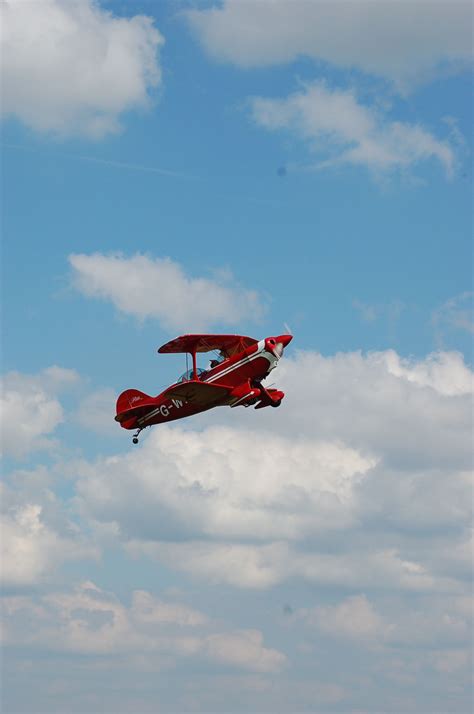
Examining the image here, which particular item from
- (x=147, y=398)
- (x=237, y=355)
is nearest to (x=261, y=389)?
(x=237, y=355)

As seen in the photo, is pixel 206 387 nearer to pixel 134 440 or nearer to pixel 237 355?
pixel 237 355

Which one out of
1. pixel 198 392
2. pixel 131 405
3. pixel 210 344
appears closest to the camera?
pixel 198 392

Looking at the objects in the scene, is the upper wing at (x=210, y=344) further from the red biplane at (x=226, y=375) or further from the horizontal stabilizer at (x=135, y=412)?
the horizontal stabilizer at (x=135, y=412)

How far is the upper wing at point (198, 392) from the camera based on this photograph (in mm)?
63156

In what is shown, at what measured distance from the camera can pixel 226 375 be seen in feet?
213

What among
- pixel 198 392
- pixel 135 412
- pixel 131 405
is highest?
pixel 131 405

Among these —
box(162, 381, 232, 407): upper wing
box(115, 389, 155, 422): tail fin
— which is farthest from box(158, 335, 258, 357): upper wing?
box(115, 389, 155, 422): tail fin

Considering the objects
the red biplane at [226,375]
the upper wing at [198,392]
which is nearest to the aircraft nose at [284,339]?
the red biplane at [226,375]

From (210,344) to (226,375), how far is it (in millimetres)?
2332

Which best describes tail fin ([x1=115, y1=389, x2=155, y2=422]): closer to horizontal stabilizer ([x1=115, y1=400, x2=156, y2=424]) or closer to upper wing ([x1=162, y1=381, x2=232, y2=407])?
horizontal stabilizer ([x1=115, y1=400, x2=156, y2=424])

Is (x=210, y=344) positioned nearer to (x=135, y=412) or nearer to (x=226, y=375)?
(x=226, y=375)

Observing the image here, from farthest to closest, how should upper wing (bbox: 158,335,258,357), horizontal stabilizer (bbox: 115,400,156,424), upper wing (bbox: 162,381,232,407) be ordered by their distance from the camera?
1. horizontal stabilizer (bbox: 115,400,156,424)
2. upper wing (bbox: 158,335,258,357)
3. upper wing (bbox: 162,381,232,407)

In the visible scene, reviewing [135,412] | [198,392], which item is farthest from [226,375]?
[135,412]

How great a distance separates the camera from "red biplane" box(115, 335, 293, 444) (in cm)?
6412
